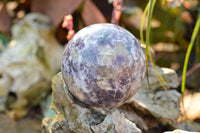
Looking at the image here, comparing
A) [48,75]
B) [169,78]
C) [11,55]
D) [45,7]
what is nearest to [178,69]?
[169,78]

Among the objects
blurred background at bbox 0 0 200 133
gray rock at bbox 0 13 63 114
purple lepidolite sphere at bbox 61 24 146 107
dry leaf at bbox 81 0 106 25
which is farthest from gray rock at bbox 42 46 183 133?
gray rock at bbox 0 13 63 114

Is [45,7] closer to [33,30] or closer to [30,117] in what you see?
[33,30]

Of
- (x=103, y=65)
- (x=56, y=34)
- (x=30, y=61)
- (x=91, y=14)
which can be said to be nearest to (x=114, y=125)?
(x=103, y=65)

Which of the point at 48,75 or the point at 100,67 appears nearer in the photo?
the point at 100,67

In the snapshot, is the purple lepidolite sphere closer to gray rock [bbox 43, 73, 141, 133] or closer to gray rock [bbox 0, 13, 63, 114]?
gray rock [bbox 43, 73, 141, 133]

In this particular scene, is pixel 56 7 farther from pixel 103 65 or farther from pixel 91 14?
pixel 103 65

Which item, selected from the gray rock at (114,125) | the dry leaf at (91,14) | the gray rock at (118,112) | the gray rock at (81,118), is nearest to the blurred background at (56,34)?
the dry leaf at (91,14)
